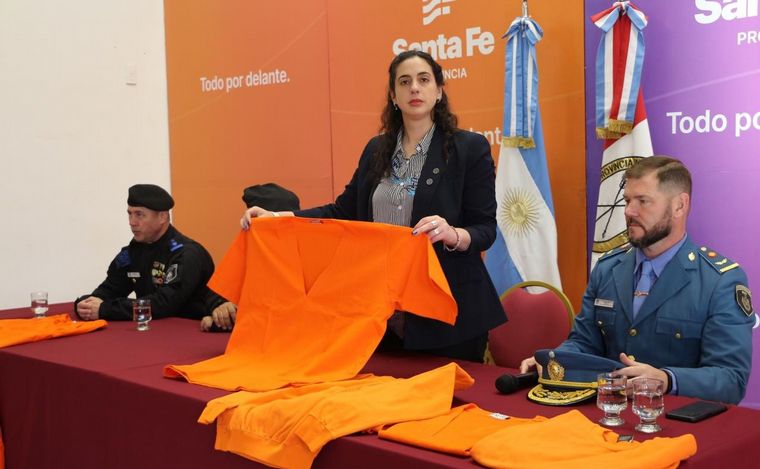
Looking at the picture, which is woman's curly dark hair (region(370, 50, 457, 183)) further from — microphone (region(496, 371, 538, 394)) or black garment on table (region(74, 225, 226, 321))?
black garment on table (region(74, 225, 226, 321))

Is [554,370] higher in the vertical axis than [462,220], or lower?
lower

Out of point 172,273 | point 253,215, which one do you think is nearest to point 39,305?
point 172,273

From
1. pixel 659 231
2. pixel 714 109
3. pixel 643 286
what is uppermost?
pixel 714 109

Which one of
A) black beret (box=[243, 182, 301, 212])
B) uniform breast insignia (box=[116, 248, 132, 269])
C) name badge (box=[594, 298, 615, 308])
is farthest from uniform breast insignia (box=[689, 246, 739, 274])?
uniform breast insignia (box=[116, 248, 132, 269])

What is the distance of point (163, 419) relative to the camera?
2.24 meters

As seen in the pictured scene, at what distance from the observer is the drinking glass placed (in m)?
1.69

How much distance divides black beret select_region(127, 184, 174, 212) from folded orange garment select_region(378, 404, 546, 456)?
2.31 m

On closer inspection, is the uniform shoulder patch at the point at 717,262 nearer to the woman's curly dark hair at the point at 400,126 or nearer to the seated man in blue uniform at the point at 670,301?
the seated man in blue uniform at the point at 670,301

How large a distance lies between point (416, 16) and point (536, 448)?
3.50m

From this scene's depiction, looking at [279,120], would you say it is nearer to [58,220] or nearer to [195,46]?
[195,46]

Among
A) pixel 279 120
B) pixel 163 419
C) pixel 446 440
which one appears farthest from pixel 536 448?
pixel 279 120

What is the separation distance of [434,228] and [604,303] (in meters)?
0.52

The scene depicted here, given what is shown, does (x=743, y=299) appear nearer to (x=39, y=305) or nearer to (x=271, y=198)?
(x=271, y=198)

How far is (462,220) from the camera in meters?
2.61
